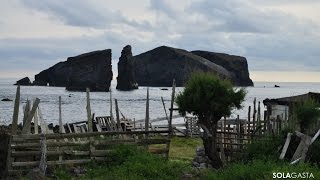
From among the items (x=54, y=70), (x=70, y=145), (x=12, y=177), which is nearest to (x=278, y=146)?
(x=70, y=145)

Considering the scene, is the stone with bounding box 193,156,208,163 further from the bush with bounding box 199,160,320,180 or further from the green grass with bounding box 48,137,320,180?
the bush with bounding box 199,160,320,180

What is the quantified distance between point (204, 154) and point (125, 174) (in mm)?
4819

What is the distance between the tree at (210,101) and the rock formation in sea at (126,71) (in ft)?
507

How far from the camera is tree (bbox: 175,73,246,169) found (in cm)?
1792

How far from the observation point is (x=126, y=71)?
177875 millimetres

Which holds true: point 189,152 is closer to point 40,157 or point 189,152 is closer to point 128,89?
point 40,157

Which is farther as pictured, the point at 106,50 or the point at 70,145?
the point at 106,50

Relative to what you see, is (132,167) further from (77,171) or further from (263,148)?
(263,148)

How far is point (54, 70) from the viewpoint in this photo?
198375 mm

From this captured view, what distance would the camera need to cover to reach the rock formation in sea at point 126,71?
173125 millimetres

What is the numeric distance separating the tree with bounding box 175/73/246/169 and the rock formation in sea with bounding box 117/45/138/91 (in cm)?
15456

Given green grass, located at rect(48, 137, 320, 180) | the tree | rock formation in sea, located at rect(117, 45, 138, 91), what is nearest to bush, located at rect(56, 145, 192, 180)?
green grass, located at rect(48, 137, 320, 180)

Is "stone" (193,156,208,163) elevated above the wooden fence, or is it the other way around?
the wooden fence

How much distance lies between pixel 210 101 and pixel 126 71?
160701mm
